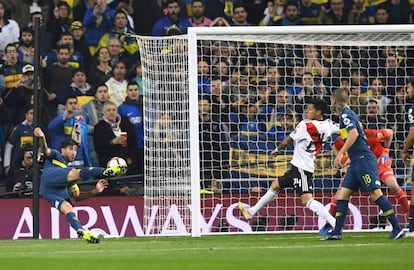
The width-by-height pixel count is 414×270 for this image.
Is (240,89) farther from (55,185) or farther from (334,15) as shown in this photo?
(55,185)

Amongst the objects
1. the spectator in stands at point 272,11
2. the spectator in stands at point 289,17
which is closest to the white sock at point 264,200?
the spectator in stands at point 289,17

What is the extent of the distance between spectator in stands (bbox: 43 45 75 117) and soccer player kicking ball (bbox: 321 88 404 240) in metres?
6.28

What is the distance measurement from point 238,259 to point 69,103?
848 centimetres

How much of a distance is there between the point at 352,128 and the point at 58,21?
7.58m

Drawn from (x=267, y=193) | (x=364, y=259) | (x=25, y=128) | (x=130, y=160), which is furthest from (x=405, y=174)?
(x=364, y=259)

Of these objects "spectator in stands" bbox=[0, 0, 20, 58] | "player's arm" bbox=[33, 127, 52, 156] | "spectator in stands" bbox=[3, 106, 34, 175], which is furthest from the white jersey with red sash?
"spectator in stands" bbox=[0, 0, 20, 58]

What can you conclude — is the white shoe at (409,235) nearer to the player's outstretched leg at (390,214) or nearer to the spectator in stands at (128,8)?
the player's outstretched leg at (390,214)

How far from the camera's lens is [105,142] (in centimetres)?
1889

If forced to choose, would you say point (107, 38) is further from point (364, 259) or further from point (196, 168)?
point (364, 259)

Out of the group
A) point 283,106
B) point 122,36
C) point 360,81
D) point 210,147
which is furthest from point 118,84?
point 360,81

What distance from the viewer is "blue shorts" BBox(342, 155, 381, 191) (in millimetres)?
14555

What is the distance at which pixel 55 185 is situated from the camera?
16.7 m

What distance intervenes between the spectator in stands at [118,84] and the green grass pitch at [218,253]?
154 inches

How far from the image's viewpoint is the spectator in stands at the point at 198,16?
20.4m
